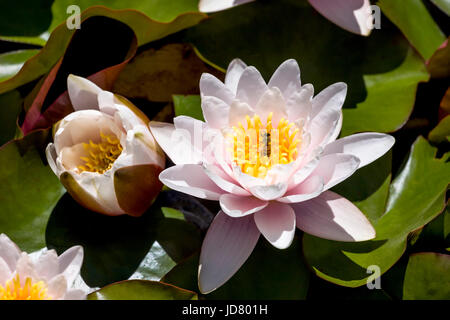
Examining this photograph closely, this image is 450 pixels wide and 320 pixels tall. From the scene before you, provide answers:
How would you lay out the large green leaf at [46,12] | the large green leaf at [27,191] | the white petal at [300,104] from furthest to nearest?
the large green leaf at [46,12], the large green leaf at [27,191], the white petal at [300,104]

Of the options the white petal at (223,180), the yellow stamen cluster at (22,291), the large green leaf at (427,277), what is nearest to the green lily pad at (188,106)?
the white petal at (223,180)

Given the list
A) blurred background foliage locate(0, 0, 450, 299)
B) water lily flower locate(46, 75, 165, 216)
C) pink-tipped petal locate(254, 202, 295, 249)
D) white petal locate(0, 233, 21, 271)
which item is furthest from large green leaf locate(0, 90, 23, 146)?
pink-tipped petal locate(254, 202, 295, 249)

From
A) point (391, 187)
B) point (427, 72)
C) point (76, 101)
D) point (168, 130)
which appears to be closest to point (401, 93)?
point (427, 72)

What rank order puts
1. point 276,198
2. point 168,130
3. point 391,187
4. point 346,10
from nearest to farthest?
point 276,198 → point 168,130 → point 391,187 → point 346,10

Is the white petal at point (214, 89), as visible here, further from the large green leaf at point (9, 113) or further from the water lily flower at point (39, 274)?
the large green leaf at point (9, 113)

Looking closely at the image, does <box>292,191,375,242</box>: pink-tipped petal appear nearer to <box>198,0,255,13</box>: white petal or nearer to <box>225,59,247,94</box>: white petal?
<box>225,59,247,94</box>: white petal

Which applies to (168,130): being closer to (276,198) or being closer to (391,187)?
(276,198)
